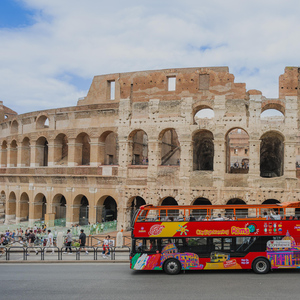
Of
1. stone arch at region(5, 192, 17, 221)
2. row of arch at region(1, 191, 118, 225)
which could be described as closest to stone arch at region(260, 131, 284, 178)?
row of arch at region(1, 191, 118, 225)

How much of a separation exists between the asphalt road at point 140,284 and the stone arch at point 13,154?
22956 mm

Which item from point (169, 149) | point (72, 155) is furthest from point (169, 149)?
point (72, 155)

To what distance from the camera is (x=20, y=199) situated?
34.7 metres

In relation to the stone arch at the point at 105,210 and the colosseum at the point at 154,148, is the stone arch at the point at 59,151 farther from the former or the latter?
the stone arch at the point at 105,210

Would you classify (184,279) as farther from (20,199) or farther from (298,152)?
(298,152)

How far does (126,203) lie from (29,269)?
12.7m

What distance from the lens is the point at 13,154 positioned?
37375 mm

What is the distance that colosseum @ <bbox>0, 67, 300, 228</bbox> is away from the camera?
25.4 metres

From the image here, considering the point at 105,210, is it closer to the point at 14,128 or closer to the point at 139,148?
the point at 139,148

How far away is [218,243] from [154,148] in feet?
44.9

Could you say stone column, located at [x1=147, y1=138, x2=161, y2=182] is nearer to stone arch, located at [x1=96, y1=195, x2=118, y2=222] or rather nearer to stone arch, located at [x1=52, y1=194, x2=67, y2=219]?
stone arch, located at [x1=96, y1=195, x2=118, y2=222]

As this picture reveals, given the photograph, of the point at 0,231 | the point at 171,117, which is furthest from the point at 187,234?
the point at 0,231

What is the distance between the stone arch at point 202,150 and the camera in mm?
30053

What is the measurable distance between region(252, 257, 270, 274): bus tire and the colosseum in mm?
11102
